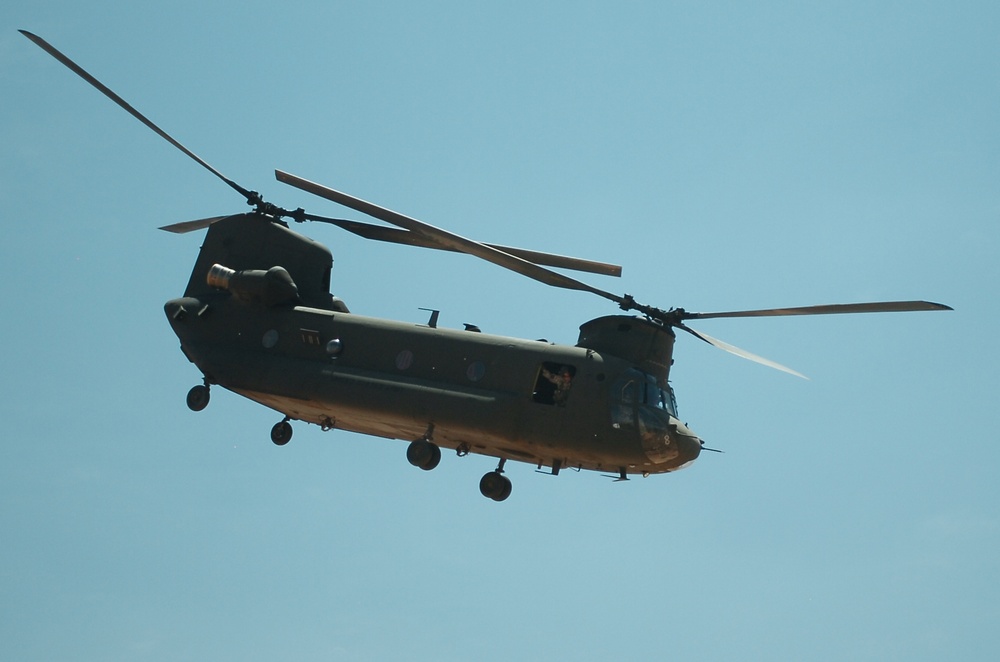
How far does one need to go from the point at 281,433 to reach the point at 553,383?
8211 millimetres

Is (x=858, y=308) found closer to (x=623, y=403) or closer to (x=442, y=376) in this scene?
(x=623, y=403)

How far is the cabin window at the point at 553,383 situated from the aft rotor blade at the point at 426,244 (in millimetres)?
3044

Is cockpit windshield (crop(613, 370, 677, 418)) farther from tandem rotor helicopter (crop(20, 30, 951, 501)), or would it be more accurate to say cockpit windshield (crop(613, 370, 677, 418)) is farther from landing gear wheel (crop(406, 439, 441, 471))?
landing gear wheel (crop(406, 439, 441, 471))

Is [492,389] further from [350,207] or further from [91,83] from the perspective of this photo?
[91,83]

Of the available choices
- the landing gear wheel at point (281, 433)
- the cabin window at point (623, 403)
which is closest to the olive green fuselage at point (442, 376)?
the cabin window at point (623, 403)

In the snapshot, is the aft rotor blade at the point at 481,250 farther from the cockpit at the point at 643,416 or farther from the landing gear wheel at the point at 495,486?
the landing gear wheel at the point at 495,486

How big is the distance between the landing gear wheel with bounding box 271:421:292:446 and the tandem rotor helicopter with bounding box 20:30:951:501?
4 cm

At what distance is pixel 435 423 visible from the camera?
2823cm

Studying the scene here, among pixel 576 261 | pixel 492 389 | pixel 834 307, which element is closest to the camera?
pixel 834 307

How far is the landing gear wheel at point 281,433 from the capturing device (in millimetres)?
31922

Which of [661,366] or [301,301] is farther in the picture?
[301,301]

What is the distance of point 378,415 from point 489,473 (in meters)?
2.93

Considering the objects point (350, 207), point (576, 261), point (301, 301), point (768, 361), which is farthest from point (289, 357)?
point (768, 361)

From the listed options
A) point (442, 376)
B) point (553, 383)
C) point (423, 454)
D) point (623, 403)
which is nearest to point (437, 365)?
point (442, 376)
